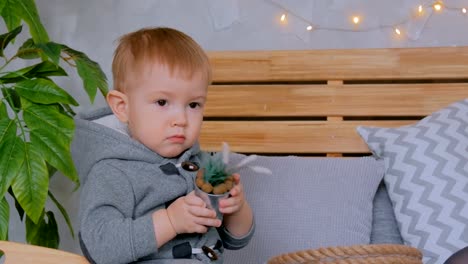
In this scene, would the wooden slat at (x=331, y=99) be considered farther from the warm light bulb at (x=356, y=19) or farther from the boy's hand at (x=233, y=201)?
the boy's hand at (x=233, y=201)

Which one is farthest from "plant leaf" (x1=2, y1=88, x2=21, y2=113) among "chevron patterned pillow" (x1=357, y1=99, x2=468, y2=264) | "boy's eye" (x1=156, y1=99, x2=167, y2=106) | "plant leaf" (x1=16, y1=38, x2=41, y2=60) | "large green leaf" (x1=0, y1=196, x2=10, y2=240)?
"chevron patterned pillow" (x1=357, y1=99, x2=468, y2=264)

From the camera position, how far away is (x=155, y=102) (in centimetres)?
132

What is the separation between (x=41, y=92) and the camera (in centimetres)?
184

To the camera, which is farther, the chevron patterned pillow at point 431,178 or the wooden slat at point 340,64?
the wooden slat at point 340,64

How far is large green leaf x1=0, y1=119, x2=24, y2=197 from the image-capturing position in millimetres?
1722

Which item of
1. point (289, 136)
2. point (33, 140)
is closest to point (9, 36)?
point (33, 140)

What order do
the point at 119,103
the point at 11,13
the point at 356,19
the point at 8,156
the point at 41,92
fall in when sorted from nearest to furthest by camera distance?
the point at 119,103 < the point at 8,156 < the point at 41,92 < the point at 11,13 < the point at 356,19

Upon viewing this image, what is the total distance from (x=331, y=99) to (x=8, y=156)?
1.04 meters

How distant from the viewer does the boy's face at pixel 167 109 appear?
1302 mm

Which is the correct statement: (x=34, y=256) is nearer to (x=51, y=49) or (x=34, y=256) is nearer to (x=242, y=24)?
(x=51, y=49)

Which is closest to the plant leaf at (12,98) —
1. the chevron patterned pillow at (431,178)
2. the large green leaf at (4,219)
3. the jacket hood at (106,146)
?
the large green leaf at (4,219)

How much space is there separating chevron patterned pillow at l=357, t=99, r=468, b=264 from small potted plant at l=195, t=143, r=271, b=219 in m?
0.89

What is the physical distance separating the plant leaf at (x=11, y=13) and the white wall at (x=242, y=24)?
1.96 ft

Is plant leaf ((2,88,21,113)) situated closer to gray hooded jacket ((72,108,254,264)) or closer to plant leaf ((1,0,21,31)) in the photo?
plant leaf ((1,0,21,31))
